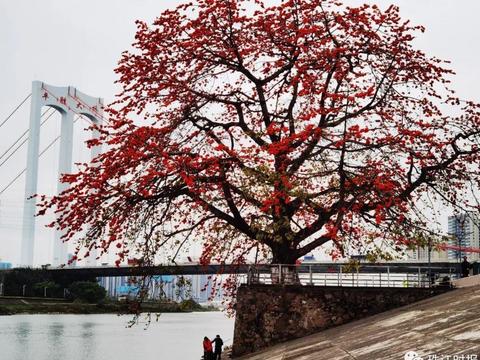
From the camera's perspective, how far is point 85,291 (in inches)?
3164

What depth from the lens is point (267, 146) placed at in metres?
16.4

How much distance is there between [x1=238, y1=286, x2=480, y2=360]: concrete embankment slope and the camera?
28.2ft

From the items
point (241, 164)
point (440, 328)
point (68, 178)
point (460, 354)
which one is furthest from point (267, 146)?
point (460, 354)

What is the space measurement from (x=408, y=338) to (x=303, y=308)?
668cm

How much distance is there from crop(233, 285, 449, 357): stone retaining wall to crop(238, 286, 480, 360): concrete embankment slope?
142 cm

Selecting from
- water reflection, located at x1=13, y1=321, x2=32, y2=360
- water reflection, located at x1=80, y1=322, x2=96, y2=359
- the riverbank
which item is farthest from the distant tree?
water reflection, located at x1=80, y1=322, x2=96, y2=359

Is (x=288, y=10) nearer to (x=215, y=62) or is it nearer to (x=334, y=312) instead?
(x=215, y=62)

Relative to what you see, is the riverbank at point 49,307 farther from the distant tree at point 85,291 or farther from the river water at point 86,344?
the river water at point 86,344

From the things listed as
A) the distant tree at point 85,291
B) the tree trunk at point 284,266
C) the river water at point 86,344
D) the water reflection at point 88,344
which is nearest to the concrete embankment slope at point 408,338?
the tree trunk at point 284,266

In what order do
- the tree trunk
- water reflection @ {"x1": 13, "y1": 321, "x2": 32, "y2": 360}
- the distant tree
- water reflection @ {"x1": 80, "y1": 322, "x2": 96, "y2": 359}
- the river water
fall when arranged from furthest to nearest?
the distant tree < water reflection @ {"x1": 80, "y1": 322, "x2": 96, "y2": 359} < the river water < water reflection @ {"x1": 13, "y1": 321, "x2": 32, "y2": 360} < the tree trunk

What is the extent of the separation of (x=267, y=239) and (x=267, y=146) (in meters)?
2.85

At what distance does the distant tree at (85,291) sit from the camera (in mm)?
80500

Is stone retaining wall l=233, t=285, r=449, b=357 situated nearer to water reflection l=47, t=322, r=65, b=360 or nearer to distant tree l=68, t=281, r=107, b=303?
water reflection l=47, t=322, r=65, b=360

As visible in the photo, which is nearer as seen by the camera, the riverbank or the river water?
the river water
